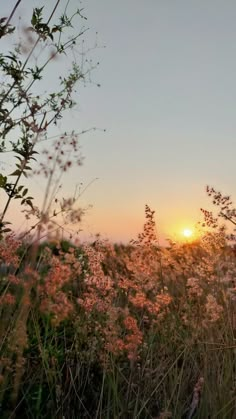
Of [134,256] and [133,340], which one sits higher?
[134,256]

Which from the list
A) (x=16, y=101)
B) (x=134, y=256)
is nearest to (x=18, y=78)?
(x=16, y=101)

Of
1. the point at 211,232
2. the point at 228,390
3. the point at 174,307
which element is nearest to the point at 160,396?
the point at 228,390

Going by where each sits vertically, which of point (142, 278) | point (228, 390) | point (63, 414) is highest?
point (142, 278)

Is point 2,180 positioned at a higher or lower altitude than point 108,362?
higher

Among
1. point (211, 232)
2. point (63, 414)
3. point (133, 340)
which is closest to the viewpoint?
point (133, 340)

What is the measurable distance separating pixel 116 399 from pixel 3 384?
55cm

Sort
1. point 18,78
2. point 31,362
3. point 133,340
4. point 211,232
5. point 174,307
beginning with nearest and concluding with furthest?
point 133,340 → point 18,78 → point 31,362 → point 211,232 → point 174,307

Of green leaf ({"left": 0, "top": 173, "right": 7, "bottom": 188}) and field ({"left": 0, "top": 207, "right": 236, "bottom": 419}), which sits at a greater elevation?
green leaf ({"left": 0, "top": 173, "right": 7, "bottom": 188})

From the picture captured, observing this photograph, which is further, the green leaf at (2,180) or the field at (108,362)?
the green leaf at (2,180)

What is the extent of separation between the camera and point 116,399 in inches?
115

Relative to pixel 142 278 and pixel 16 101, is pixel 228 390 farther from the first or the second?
pixel 16 101

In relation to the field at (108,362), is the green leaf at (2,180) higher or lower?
higher

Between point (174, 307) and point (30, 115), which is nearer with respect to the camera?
point (30, 115)

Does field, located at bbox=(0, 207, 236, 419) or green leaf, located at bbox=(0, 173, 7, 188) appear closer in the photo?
field, located at bbox=(0, 207, 236, 419)
